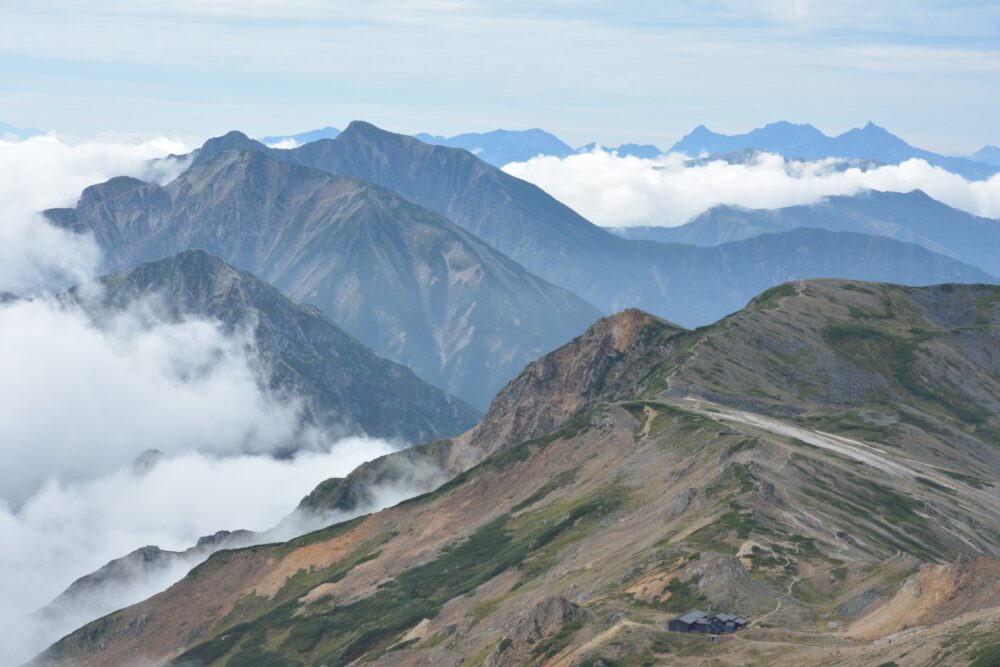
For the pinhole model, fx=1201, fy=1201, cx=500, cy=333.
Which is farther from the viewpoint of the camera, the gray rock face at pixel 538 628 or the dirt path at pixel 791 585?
the gray rock face at pixel 538 628

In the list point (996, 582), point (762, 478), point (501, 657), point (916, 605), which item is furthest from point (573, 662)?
point (762, 478)

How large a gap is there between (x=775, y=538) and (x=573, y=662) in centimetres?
4682

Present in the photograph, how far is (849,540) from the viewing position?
172 meters

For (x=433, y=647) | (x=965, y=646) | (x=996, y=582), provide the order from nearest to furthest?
(x=965, y=646)
(x=996, y=582)
(x=433, y=647)

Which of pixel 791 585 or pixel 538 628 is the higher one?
pixel 791 585

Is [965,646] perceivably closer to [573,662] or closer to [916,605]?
[916,605]

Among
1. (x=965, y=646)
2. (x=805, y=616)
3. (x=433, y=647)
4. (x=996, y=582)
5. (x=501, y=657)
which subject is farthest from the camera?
(x=433, y=647)

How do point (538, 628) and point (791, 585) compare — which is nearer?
point (791, 585)

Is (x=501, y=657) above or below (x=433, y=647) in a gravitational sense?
above

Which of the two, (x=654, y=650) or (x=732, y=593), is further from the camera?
(x=732, y=593)

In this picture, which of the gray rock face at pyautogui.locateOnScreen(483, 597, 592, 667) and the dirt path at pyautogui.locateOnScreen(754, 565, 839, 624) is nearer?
the dirt path at pyautogui.locateOnScreen(754, 565, 839, 624)

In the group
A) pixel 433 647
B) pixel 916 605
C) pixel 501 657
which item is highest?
pixel 916 605

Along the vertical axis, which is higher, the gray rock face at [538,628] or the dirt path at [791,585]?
the dirt path at [791,585]

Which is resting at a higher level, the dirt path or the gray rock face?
the dirt path
